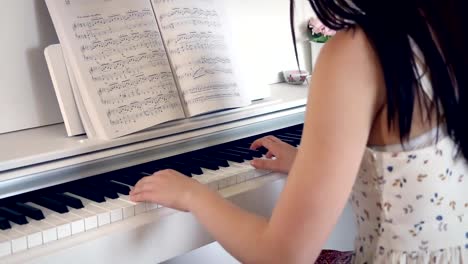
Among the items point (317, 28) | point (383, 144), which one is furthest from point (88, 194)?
point (317, 28)

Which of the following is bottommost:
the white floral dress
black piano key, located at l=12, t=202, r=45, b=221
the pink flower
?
the white floral dress

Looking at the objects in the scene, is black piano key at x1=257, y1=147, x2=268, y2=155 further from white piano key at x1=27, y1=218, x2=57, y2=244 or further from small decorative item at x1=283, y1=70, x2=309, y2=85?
white piano key at x1=27, y1=218, x2=57, y2=244

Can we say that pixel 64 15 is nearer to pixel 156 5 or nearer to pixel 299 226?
pixel 156 5

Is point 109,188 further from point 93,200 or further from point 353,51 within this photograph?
point 353,51

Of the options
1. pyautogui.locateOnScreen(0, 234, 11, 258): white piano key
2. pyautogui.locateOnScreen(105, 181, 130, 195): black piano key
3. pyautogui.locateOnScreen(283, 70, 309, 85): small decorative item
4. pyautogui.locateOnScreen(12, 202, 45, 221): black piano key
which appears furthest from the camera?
pyautogui.locateOnScreen(283, 70, 309, 85): small decorative item

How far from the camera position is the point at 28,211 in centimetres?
105

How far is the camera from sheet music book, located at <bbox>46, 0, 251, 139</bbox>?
121 centimetres

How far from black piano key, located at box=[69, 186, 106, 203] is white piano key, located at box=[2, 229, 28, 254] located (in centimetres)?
18

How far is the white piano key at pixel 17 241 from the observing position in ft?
3.09

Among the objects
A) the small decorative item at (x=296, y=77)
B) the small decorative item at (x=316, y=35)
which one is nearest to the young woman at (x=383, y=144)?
the small decorative item at (x=296, y=77)

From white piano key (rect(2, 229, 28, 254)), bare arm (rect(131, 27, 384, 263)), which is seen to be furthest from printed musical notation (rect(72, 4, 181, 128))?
bare arm (rect(131, 27, 384, 263))

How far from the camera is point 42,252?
3.15 feet

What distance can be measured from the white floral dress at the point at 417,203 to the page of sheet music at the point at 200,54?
0.48 meters

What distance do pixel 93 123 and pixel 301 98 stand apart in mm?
602
